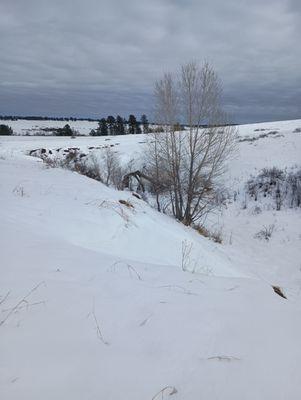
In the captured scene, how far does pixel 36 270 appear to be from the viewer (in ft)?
12.3

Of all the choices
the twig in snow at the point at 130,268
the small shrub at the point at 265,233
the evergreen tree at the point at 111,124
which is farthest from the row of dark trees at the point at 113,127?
the twig in snow at the point at 130,268

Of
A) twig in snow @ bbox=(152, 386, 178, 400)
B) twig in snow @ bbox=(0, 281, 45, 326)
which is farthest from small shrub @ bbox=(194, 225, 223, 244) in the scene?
twig in snow @ bbox=(152, 386, 178, 400)

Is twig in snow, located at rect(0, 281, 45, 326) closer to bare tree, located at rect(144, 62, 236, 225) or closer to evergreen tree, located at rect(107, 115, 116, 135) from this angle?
bare tree, located at rect(144, 62, 236, 225)

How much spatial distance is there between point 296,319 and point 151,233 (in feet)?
15.6

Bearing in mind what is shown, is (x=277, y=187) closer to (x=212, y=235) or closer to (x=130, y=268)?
(x=212, y=235)

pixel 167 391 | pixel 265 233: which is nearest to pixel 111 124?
pixel 265 233

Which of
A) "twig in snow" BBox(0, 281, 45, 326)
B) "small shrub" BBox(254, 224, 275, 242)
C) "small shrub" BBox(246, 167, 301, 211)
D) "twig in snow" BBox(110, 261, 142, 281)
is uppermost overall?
"twig in snow" BBox(0, 281, 45, 326)

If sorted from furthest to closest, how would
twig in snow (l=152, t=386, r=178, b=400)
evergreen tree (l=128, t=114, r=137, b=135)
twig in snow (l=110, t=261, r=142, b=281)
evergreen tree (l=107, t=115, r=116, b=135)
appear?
evergreen tree (l=107, t=115, r=116, b=135) < evergreen tree (l=128, t=114, r=137, b=135) < twig in snow (l=110, t=261, r=142, b=281) < twig in snow (l=152, t=386, r=178, b=400)

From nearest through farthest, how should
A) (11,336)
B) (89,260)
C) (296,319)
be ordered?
1. (11,336)
2. (296,319)
3. (89,260)

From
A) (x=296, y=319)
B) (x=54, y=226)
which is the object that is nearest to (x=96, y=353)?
(x=296, y=319)

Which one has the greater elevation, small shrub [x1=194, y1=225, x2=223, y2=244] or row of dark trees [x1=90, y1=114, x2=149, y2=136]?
row of dark trees [x1=90, y1=114, x2=149, y2=136]

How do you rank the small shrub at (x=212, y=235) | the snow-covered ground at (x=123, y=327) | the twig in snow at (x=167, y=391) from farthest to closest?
1. the small shrub at (x=212, y=235)
2. the snow-covered ground at (x=123, y=327)
3. the twig in snow at (x=167, y=391)

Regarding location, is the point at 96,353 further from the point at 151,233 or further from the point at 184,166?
the point at 184,166

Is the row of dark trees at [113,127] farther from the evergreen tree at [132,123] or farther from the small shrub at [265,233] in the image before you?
the small shrub at [265,233]
